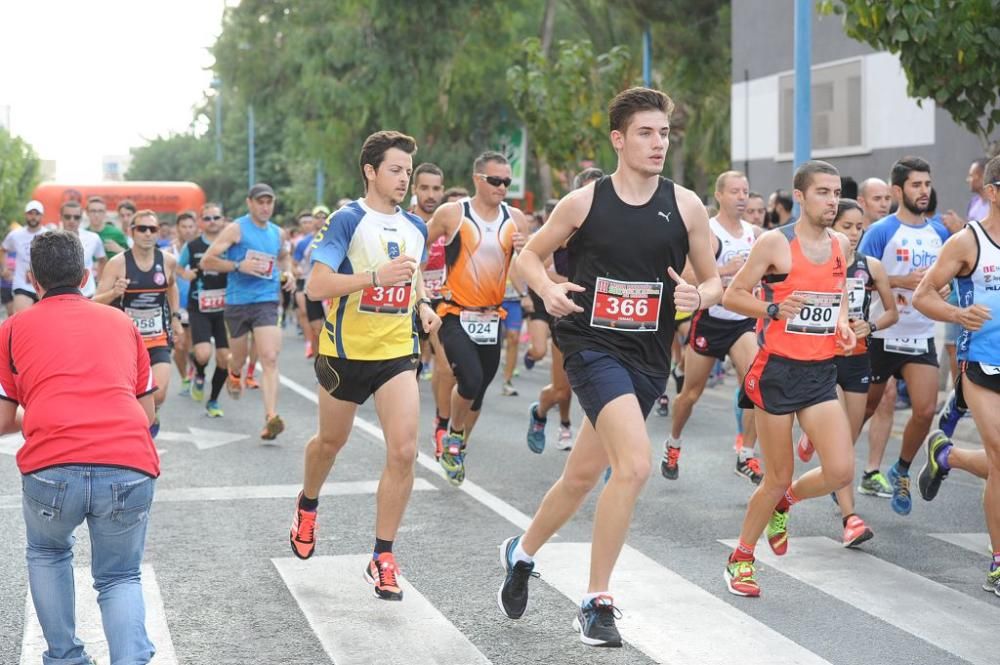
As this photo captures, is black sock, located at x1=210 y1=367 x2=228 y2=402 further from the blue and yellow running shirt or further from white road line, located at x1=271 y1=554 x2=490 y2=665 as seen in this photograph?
the blue and yellow running shirt

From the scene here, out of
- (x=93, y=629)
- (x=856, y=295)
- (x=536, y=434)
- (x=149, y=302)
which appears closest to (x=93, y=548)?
(x=93, y=629)

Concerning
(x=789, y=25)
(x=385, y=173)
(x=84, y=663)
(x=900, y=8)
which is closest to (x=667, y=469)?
(x=385, y=173)

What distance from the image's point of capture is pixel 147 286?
37.5ft

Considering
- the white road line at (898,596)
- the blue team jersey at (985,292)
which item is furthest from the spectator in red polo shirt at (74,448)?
the blue team jersey at (985,292)

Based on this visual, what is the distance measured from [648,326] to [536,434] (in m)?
5.09

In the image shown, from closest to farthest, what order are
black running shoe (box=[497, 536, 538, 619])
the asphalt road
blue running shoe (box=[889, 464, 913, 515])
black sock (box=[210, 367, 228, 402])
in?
the asphalt road < black running shoe (box=[497, 536, 538, 619]) < blue running shoe (box=[889, 464, 913, 515]) < black sock (box=[210, 367, 228, 402])

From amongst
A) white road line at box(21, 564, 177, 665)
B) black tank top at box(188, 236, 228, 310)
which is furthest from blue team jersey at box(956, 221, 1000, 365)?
black tank top at box(188, 236, 228, 310)

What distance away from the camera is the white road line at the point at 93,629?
5.70 metres

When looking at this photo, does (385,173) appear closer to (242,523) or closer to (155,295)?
(242,523)

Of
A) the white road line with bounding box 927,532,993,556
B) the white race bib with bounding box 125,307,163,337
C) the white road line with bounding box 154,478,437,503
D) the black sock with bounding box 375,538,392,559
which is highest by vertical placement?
the white race bib with bounding box 125,307,163,337

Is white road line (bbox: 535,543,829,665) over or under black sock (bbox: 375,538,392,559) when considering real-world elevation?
under

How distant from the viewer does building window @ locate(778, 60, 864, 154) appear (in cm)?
2356

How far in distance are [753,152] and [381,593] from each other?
71.2 feet

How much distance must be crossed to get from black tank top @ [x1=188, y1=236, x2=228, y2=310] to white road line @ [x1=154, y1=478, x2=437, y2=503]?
481 cm
